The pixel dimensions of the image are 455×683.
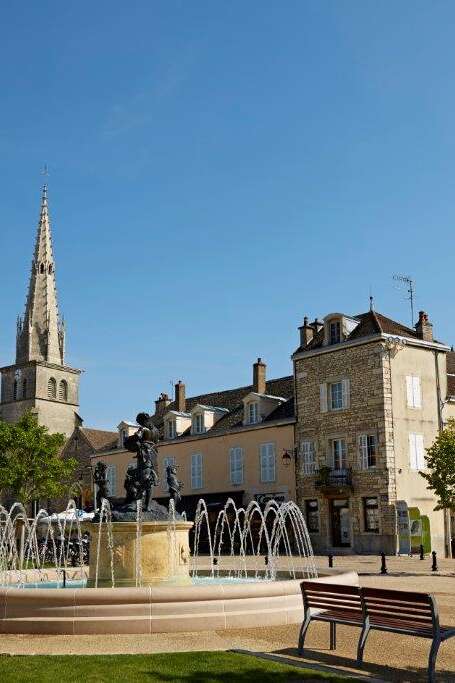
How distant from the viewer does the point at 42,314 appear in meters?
67.5

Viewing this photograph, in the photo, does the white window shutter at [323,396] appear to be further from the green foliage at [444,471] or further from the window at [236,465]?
the green foliage at [444,471]

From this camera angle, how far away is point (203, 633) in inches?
411

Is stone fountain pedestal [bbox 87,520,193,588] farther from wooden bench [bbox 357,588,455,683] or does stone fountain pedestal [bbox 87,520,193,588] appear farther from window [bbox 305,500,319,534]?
window [bbox 305,500,319,534]

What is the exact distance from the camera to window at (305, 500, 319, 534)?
34438 mm

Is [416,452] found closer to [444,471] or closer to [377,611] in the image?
[444,471]

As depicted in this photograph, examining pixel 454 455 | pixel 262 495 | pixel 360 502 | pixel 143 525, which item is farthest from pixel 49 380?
pixel 143 525

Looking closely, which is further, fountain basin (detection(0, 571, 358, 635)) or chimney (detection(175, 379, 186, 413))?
chimney (detection(175, 379, 186, 413))

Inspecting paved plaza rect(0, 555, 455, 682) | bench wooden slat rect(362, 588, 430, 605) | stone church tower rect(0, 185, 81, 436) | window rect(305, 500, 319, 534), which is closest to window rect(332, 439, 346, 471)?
window rect(305, 500, 319, 534)

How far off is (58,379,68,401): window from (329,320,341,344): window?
117ft

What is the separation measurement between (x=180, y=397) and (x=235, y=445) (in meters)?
7.47

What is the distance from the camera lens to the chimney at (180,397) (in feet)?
150

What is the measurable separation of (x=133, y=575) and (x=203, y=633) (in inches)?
127

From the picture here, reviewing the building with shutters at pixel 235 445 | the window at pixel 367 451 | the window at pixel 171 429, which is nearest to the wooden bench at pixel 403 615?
the window at pixel 367 451

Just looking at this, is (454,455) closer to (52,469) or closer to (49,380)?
(52,469)
